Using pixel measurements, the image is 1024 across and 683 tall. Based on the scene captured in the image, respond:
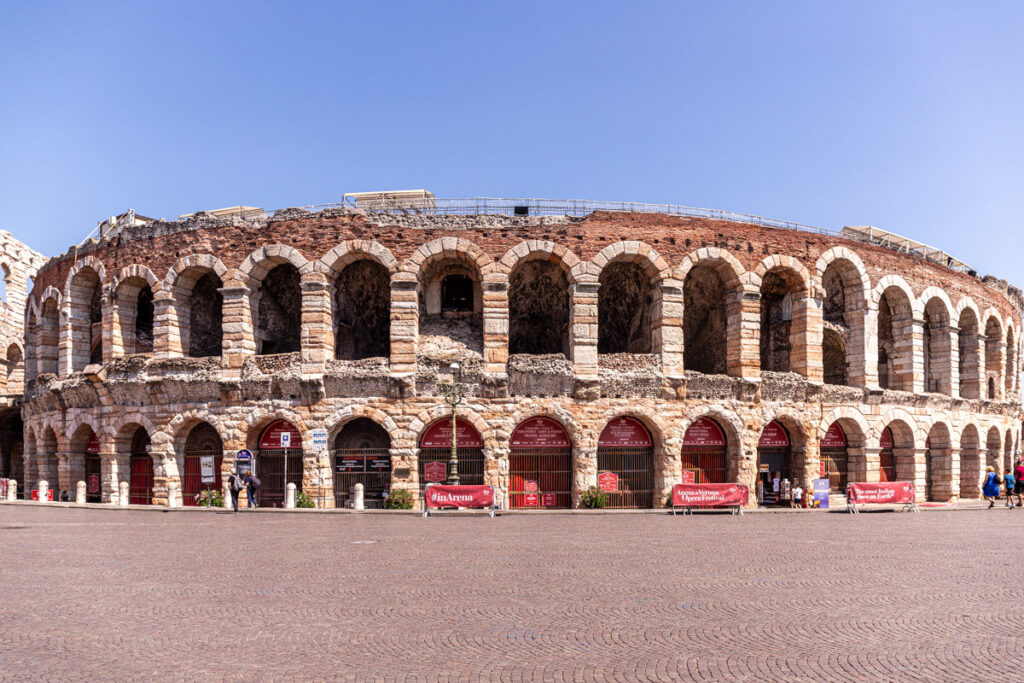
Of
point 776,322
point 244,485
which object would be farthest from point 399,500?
point 776,322

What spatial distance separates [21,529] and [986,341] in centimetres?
3639

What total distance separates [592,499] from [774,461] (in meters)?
7.24

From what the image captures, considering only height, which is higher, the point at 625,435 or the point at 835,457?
the point at 625,435

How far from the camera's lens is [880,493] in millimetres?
23156

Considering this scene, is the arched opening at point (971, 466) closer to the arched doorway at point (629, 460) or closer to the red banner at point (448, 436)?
the arched doorway at point (629, 460)

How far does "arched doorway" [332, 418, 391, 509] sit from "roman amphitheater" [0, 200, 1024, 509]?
0.25 ft

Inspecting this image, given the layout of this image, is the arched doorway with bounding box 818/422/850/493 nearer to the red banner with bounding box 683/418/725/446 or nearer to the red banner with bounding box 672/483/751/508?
the red banner with bounding box 683/418/725/446

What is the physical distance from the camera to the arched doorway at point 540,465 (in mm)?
24422

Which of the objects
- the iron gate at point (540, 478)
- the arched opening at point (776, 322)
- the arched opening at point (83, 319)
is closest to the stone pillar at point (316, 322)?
the iron gate at point (540, 478)

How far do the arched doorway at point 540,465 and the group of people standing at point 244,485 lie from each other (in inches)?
302

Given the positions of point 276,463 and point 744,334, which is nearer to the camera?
point 276,463

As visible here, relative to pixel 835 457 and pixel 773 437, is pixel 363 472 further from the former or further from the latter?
pixel 835 457

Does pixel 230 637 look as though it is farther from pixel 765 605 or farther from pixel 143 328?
pixel 143 328

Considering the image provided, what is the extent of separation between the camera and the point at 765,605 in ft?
27.7
